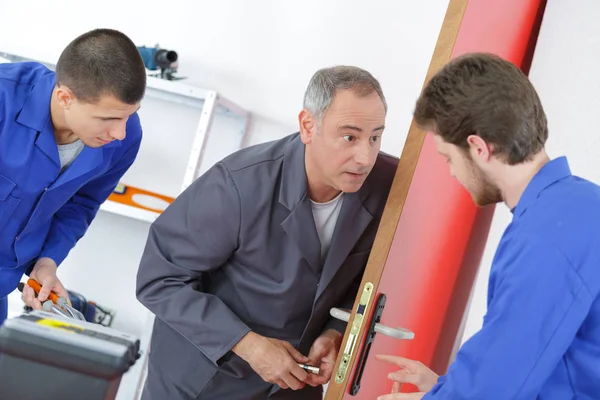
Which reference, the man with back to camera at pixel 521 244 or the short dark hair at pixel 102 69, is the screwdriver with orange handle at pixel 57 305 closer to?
the short dark hair at pixel 102 69

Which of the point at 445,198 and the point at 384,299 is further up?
the point at 445,198

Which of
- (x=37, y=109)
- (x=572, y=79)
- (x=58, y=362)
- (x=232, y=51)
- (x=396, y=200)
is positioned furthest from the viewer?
(x=232, y=51)

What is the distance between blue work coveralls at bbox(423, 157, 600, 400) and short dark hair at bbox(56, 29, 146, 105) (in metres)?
0.91

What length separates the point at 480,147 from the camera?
1046mm

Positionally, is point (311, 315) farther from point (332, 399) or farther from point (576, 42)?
point (576, 42)

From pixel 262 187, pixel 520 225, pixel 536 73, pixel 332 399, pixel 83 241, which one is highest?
pixel 536 73

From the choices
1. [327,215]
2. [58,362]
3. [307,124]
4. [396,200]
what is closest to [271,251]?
[327,215]

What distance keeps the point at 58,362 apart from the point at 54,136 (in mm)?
1160

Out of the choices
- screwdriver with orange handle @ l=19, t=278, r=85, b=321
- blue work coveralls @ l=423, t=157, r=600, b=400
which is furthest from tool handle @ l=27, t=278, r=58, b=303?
blue work coveralls @ l=423, t=157, r=600, b=400

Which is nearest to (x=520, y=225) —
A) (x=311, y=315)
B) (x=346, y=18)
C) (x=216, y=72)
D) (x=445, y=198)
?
(x=311, y=315)

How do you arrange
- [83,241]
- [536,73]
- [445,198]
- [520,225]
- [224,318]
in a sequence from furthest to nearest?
1. [83,241]
2. [536,73]
3. [445,198]
4. [224,318]
5. [520,225]

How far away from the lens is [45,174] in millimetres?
1643

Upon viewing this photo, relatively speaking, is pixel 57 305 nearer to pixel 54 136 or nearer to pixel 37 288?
pixel 37 288

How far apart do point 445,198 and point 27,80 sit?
1073 mm
